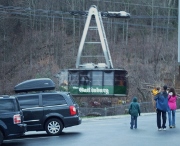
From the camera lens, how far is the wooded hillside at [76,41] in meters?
61.6

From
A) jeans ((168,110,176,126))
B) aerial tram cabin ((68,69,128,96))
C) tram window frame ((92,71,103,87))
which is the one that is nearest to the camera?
jeans ((168,110,176,126))

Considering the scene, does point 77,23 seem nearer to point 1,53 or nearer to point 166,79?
point 1,53

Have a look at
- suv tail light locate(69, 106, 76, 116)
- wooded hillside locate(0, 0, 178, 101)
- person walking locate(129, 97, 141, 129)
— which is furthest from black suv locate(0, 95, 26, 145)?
wooded hillside locate(0, 0, 178, 101)

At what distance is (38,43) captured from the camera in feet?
246

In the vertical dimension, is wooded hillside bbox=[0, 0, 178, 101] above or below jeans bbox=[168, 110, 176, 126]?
above

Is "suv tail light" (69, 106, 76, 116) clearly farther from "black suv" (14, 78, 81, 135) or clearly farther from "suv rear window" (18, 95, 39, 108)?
"suv rear window" (18, 95, 39, 108)

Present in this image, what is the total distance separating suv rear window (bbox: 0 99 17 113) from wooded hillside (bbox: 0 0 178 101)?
37168mm

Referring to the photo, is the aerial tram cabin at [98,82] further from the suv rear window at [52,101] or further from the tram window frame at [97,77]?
the suv rear window at [52,101]

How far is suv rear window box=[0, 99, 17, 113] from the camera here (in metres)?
19.2

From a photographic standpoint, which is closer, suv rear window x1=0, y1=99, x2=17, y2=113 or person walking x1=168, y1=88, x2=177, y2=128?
suv rear window x1=0, y1=99, x2=17, y2=113

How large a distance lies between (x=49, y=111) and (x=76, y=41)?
54.6 metres

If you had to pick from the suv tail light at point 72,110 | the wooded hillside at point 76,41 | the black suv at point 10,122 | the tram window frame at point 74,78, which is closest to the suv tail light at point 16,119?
the black suv at point 10,122

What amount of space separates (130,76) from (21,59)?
13.2 metres

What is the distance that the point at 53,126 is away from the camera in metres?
22.3
